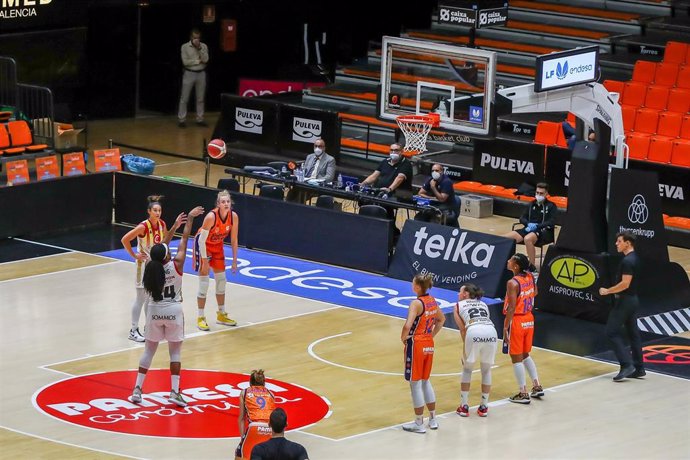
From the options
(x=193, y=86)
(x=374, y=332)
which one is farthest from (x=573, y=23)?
(x=374, y=332)

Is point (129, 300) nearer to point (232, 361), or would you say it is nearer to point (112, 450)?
point (232, 361)

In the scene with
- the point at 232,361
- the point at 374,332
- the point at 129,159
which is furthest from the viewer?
the point at 129,159

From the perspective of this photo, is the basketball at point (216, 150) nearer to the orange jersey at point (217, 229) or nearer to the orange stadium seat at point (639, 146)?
the orange jersey at point (217, 229)

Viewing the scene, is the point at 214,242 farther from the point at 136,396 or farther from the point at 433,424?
the point at 433,424

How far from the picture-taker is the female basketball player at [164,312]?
1669 cm

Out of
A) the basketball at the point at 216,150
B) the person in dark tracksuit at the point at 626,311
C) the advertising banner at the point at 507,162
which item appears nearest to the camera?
the person in dark tracksuit at the point at 626,311

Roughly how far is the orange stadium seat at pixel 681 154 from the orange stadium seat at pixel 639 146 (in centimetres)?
62

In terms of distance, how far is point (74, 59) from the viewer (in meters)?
34.2

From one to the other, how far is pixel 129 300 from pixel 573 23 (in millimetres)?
16106

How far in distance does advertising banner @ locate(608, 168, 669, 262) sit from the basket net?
4641 mm

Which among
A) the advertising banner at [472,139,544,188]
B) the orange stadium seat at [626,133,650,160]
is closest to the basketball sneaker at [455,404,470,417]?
the advertising banner at [472,139,544,188]

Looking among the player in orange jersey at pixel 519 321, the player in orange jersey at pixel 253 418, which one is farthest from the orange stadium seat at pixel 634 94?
the player in orange jersey at pixel 253 418

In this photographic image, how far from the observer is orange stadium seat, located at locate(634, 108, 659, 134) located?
29188 millimetres

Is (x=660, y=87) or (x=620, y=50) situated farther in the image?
(x=620, y=50)
